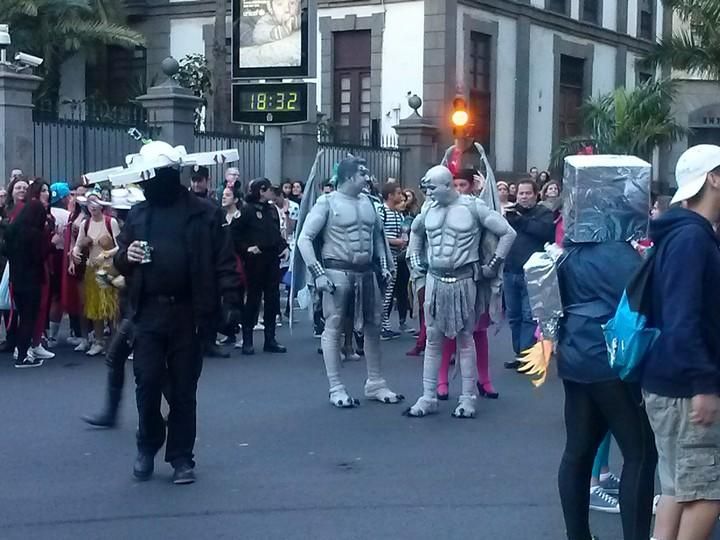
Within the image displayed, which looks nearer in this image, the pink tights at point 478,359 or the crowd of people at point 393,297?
the crowd of people at point 393,297

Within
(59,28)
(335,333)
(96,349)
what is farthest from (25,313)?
(59,28)

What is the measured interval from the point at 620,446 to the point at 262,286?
26.6 ft

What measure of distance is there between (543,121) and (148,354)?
25974 mm

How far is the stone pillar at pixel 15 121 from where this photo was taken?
18094 millimetres

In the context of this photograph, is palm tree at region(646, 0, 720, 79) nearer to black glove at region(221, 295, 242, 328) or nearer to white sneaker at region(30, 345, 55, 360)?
white sneaker at region(30, 345, 55, 360)

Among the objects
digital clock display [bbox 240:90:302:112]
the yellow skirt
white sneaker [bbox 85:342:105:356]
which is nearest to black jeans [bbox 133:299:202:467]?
the yellow skirt

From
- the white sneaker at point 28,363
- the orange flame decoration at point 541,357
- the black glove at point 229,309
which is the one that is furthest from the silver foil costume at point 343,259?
the orange flame decoration at point 541,357

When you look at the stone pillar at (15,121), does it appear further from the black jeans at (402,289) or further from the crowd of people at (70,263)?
the black jeans at (402,289)

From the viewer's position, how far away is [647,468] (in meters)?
5.44

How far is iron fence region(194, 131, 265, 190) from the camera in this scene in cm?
2191

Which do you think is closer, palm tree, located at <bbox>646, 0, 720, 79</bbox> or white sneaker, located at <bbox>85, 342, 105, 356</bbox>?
white sneaker, located at <bbox>85, 342, 105, 356</bbox>

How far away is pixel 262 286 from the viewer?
13.3 meters

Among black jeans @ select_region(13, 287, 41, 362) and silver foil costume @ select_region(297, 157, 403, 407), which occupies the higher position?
silver foil costume @ select_region(297, 157, 403, 407)

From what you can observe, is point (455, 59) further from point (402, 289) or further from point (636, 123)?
point (402, 289)
